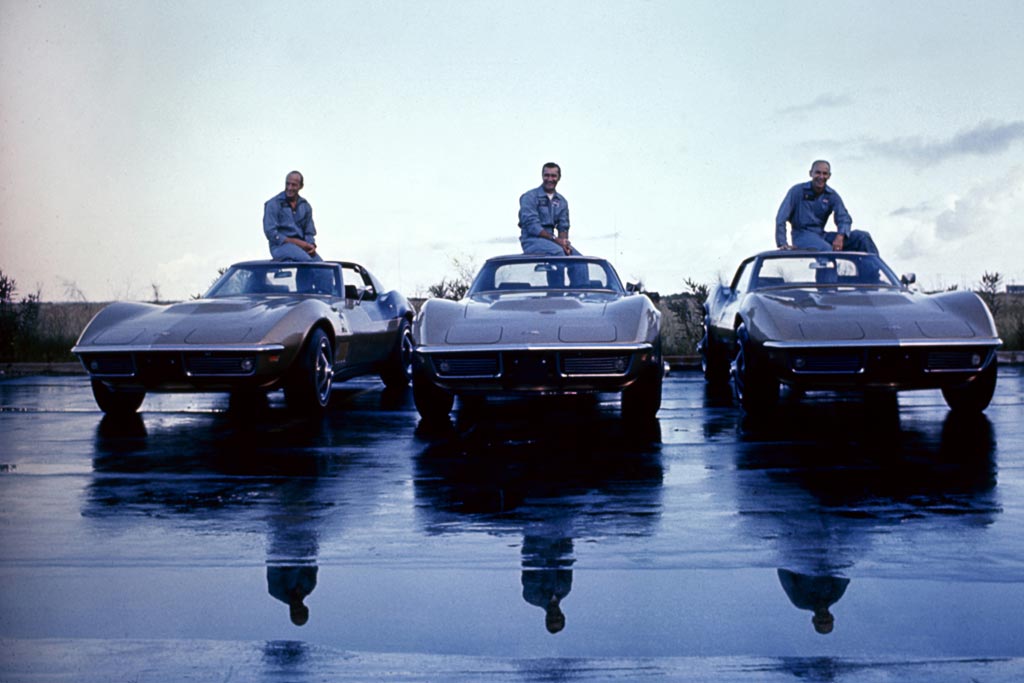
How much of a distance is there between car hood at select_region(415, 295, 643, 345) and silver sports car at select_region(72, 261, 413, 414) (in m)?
1.28

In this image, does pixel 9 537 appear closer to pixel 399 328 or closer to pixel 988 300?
pixel 399 328

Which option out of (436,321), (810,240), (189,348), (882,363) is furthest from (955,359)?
(189,348)

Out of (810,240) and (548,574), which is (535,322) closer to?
(810,240)

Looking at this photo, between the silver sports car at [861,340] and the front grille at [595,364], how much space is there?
1072mm

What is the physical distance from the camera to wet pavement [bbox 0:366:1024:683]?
313 cm

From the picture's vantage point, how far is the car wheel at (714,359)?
1146 cm

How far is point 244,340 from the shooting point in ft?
28.1

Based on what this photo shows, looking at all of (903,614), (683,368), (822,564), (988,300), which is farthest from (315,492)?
(988,300)

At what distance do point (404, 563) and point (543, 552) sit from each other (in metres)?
0.51

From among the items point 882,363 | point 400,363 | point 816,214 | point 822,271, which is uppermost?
point 816,214

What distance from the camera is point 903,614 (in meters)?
3.45

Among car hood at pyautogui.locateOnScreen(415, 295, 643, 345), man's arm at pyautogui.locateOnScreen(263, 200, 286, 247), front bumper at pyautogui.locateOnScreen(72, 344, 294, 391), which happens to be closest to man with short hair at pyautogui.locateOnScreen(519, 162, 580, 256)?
man's arm at pyautogui.locateOnScreen(263, 200, 286, 247)

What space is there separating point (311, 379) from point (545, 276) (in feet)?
→ 6.79

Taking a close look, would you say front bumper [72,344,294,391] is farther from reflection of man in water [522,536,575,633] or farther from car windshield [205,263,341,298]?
reflection of man in water [522,536,575,633]
